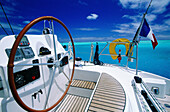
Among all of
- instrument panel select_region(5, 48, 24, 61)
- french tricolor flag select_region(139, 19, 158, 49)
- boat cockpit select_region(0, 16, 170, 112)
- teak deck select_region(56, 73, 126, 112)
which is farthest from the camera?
french tricolor flag select_region(139, 19, 158, 49)

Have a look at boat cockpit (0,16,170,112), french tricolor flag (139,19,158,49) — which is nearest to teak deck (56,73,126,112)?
boat cockpit (0,16,170,112)

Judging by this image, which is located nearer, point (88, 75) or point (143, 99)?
point (143, 99)

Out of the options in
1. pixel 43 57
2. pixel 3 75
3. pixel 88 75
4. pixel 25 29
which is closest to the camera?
pixel 25 29

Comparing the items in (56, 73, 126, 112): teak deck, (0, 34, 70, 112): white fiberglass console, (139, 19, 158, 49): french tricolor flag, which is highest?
(139, 19, 158, 49): french tricolor flag

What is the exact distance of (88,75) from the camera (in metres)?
2.89

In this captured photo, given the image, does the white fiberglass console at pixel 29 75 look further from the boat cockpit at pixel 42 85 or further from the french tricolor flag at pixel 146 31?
the french tricolor flag at pixel 146 31

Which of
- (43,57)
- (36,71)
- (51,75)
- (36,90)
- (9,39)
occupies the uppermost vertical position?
(9,39)

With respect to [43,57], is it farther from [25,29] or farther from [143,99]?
[143,99]

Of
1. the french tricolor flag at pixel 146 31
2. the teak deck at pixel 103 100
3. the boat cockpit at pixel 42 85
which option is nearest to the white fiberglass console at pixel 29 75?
the boat cockpit at pixel 42 85

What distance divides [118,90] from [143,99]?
0.46 metres

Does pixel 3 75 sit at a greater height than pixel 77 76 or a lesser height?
greater

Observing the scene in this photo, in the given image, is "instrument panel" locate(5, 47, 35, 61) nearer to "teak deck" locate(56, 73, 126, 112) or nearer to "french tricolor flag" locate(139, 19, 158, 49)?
"teak deck" locate(56, 73, 126, 112)

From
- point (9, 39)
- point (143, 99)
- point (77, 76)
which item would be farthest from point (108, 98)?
point (9, 39)

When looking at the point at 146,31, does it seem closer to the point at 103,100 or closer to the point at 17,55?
the point at 103,100
